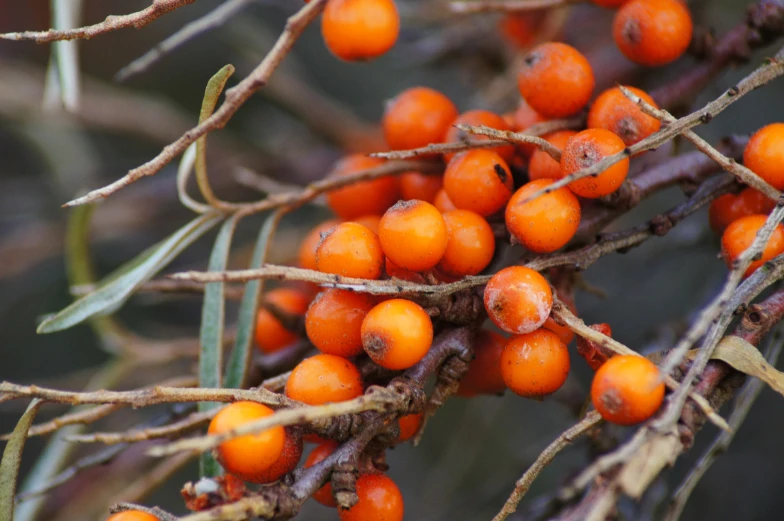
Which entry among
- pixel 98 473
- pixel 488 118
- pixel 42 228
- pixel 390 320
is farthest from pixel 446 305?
pixel 42 228

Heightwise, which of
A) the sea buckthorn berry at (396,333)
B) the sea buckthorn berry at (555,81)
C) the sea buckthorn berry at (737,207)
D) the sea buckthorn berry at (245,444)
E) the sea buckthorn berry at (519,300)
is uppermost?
the sea buckthorn berry at (555,81)

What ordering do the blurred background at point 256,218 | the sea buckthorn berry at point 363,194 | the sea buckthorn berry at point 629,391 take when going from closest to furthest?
the sea buckthorn berry at point 629,391
the sea buckthorn berry at point 363,194
the blurred background at point 256,218

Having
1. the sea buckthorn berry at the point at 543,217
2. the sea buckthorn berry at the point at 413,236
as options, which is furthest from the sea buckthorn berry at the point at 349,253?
the sea buckthorn berry at the point at 543,217

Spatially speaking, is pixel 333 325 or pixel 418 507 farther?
pixel 418 507

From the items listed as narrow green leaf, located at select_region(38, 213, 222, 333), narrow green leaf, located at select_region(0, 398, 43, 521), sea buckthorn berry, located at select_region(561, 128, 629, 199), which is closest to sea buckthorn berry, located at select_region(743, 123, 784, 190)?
sea buckthorn berry, located at select_region(561, 128, 629, 199)

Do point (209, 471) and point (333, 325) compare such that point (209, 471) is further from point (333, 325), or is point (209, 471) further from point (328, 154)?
point (328, 154)

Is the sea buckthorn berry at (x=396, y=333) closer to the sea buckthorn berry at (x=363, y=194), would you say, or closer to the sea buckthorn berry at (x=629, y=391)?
the sea buckthorn berry at (x=629, y=391)

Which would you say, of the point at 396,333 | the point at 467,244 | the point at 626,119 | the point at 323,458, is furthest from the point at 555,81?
the point at 323,458
